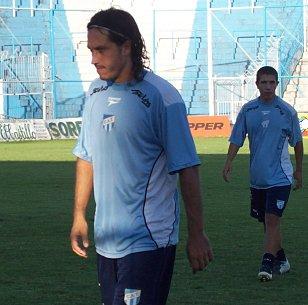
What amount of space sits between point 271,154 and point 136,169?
5.52 meters

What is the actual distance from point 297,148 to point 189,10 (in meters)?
41.2

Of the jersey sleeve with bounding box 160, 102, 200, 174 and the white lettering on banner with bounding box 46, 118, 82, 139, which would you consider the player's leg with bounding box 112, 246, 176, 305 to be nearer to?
the jersey sleeve with bounding box 160, 102, 200, 174

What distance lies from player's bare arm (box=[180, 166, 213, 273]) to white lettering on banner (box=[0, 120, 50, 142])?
37144 mm

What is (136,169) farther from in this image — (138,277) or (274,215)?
(274,215)

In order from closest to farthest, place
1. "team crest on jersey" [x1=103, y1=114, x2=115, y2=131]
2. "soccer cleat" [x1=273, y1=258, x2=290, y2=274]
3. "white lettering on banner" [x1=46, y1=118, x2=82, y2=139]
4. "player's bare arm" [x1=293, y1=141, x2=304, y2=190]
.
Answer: "team crest on jersey" [x1=103, y1=114, x2=115, y2=131], "soccer cleat" [x1=273, y1=258, x2=290, y2=274], "player's bare arm" [x1=293, y1=141, x2=304, y2=190], "white lettering on banner" [x1=46, y1=118, x2=82, y2=139]

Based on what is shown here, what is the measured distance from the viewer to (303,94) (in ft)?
169

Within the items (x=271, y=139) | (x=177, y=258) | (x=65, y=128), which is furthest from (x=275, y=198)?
(x=65, y=128)

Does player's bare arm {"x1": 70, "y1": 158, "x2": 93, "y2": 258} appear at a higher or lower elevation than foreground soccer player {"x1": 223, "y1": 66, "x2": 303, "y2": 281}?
higher

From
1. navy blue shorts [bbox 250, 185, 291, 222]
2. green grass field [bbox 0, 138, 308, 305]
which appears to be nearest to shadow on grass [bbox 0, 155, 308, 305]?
green grass field [bbox 0, 138, 308, 305]

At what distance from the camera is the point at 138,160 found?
5332 millimetres

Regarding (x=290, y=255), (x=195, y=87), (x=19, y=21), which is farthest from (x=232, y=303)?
(x=19, y=21)

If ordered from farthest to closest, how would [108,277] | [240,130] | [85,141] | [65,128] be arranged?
[65,128], [240,130], [85,141], [108,277]

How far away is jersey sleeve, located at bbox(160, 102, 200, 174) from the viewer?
5.24m

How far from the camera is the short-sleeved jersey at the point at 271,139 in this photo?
10.7 meters
